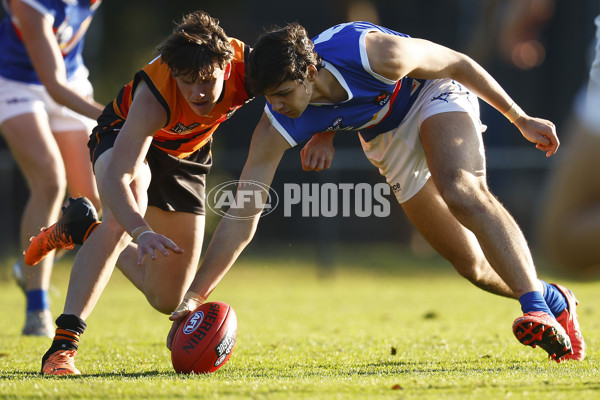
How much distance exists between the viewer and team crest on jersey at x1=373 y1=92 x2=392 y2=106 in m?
4.49

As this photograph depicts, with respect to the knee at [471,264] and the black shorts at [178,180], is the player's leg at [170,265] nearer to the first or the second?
the black shorts at [178,180]

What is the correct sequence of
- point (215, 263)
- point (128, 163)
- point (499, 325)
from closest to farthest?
1. point (128, 163)
2. point (215, 263)
3. point (499, 325)

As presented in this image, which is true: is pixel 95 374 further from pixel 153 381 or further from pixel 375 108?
pixel 375 108

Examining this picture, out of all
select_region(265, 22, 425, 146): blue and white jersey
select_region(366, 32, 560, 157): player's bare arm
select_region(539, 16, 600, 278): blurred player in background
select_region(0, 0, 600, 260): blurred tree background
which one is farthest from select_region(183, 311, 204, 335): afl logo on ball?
select_region(0, 0, 600, 260): blurred tree background

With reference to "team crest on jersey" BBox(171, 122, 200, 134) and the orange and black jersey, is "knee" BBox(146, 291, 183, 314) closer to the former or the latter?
the orange and black jersey

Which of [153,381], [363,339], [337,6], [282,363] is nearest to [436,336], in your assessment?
[363,339]

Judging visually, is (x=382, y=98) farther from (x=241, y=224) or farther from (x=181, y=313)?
(x=181, y=313)

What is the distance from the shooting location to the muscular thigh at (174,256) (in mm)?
5211

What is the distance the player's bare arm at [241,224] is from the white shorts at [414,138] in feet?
2.46

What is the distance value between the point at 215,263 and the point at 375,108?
1.20m

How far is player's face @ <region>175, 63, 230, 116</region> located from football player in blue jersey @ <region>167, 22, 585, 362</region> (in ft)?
0.74

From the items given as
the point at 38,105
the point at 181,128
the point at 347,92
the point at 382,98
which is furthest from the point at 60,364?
the point at 38,105

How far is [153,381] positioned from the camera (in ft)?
12.6

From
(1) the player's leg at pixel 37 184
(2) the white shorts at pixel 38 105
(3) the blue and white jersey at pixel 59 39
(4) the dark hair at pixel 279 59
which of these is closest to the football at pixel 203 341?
(4) the dark hair at pixel 279 59
